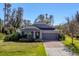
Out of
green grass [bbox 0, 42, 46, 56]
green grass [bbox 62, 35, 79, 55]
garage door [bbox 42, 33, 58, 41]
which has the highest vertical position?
garage door [bbox 42, 33, 58, 41]

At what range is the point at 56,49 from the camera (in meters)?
8.66

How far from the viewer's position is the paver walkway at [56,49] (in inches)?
308

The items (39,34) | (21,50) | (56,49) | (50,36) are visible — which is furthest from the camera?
(39,34)

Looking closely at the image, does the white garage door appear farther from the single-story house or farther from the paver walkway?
the paver walkway

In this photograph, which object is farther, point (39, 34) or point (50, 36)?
point (39, 34)

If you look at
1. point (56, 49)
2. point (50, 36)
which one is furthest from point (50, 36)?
point (56, 49)

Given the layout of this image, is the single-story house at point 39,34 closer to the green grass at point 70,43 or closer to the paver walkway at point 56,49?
the paver walkway at point 56,49

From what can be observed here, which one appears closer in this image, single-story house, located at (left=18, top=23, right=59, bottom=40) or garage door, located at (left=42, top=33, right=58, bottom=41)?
garage door, located at (left=42, top=33, right=58, bottom=41)

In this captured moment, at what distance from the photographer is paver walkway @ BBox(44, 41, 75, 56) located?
25.6 feet

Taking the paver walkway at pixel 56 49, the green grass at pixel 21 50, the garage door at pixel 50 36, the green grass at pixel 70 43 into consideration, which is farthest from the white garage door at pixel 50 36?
the green grass at pixel 21 50

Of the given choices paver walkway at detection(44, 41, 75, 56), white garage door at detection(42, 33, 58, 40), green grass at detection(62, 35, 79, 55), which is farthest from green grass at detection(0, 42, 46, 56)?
white garage door at detection(42, 33, 58, 40)

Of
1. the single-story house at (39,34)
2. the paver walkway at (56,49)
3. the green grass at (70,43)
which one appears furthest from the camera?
the single-story house at (39,34)

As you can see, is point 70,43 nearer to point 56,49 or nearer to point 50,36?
point 56,49

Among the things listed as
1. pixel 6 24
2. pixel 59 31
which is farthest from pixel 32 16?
pixel 59 31
